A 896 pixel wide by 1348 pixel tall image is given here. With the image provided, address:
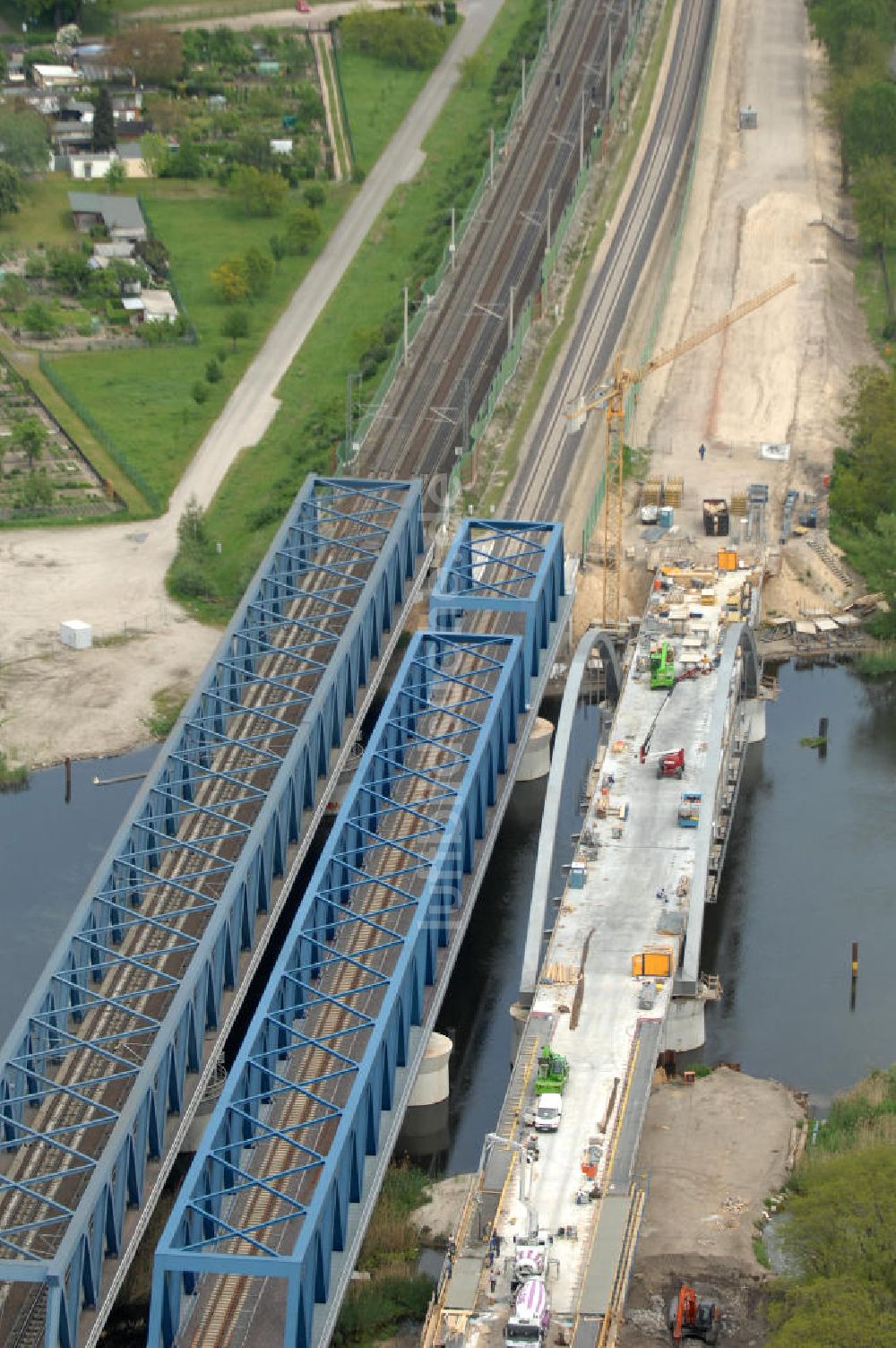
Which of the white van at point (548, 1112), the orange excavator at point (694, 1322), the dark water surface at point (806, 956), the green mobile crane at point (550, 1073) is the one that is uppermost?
the white van at point (548, 1112)

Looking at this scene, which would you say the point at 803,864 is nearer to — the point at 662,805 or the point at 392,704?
the point at 662,805

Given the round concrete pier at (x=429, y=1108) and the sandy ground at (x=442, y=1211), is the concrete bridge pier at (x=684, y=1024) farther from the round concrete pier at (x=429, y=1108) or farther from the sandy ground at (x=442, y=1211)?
the sandy ground at (x=442, y=1211)

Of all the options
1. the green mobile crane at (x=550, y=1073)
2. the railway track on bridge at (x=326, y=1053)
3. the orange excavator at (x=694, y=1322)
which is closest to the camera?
the railway track on bridge at (x=326, y=1053)

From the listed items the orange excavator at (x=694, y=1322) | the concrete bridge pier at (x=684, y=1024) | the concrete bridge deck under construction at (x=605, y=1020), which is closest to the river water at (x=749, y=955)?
the concrete bridge pier at (x=684, y=1024)

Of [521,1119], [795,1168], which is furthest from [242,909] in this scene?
[795,1168]

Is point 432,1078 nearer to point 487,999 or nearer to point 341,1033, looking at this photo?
point 341,1033

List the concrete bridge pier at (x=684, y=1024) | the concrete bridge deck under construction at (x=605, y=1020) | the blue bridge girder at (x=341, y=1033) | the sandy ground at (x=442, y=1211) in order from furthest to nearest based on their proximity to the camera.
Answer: the concrete bridge pier at (x=684, y=1024), the sandy ground at (x=442, y=1211), the concrete bridge deck under construction at (x=605, y=1020), the blue bridge girder at (x=341, y=1033)
